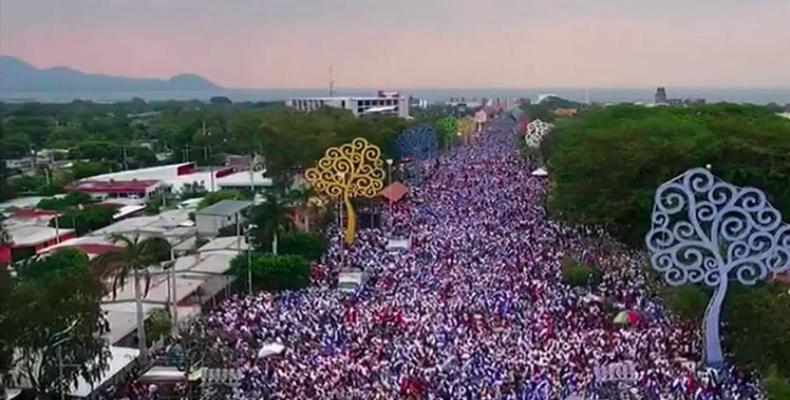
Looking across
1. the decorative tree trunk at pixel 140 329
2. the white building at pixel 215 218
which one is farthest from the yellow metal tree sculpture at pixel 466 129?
the decorative tree trunk at pixel 140 329

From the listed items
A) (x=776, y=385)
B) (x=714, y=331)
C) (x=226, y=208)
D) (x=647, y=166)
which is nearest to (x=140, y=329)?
(x=714, y=331)

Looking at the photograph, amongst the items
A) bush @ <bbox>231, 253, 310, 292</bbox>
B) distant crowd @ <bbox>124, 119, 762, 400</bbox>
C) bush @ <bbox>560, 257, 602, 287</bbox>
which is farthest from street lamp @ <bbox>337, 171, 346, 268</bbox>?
bush @ <bbox>560, 257, 602, 287</bbox>

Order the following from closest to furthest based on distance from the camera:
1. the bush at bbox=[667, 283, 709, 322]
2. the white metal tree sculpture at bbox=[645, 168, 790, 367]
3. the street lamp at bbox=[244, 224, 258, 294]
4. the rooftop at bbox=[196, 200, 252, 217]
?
the white metal tree sculpture at bbox=[645, 168, 790, 367], the bush at bbox=[667, 283, 709, 322], the street lamp at bbox=[244, 224, 258, 294], the rooftop at bbox=[196, 200, 252, 217]

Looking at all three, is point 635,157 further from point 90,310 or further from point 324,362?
point 90,310

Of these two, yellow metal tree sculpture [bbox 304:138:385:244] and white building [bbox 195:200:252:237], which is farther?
white building [bbox 195:200:252:237]

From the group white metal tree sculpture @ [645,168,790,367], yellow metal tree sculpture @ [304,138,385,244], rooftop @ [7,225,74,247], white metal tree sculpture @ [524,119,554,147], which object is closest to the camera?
white metal tree sculpture @ [645,168,790,367]

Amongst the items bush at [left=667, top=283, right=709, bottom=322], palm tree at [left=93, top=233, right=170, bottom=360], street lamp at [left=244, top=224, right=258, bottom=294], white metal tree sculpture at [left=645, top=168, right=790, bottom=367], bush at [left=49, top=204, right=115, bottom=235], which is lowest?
bush at [left=49, top=204, right=115, bottom=235]

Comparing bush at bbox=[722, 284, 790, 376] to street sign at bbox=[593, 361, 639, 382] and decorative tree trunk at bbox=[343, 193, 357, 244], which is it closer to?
street sign at bbox=[593, 361, 639, 382]
